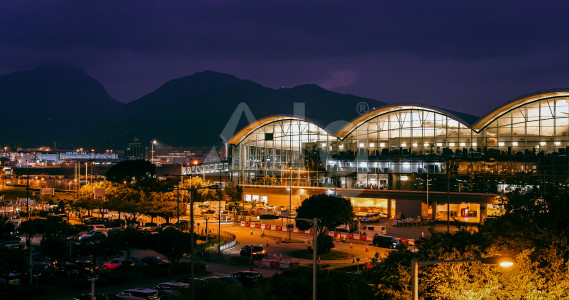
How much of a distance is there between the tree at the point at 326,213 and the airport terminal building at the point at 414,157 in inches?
Answer: 403

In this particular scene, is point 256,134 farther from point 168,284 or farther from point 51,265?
point 168,284

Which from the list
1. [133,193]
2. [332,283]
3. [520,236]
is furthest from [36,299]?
[133,193]

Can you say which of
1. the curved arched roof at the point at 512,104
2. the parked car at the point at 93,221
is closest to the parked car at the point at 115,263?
the parked car at the point at 93,221

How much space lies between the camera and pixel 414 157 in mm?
69875

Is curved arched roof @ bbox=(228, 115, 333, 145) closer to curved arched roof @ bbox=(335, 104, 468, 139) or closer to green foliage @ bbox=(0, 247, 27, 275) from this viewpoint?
curved arched roof @ bbox=(335, 104, 468, 139)

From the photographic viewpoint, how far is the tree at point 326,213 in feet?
147

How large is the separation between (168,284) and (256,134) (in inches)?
2159

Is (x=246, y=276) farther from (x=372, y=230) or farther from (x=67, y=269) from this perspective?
(x=372, y=230)

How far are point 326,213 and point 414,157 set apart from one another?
28.9m

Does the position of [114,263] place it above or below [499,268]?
below

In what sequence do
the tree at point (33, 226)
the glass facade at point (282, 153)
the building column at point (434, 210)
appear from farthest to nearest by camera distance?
the glass facade at point (282, 153) → the building column at point (434, 210) → the tree at point (33, 226)

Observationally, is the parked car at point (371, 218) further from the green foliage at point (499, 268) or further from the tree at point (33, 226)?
the green foliage at point (499, 268)

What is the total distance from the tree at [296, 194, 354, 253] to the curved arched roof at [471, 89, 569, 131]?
93.4ft

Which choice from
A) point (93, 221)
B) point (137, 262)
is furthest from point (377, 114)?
point (137, 262)
